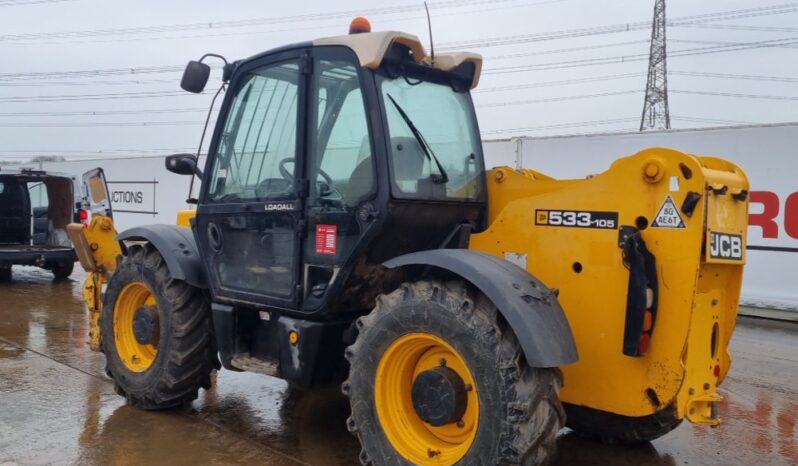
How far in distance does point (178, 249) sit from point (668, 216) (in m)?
3.21

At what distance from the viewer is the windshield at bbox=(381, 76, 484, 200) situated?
389cm

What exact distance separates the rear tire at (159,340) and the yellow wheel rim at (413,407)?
176 centimetres

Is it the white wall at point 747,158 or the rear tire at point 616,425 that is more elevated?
the white wall at point 747,158

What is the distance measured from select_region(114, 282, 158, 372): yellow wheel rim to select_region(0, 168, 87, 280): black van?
718cm

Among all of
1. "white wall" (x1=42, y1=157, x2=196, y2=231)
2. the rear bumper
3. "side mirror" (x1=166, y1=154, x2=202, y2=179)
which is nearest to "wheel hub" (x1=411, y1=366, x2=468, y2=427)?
"side mirror" (x1=166, y1=154, x2=202, y2=179)

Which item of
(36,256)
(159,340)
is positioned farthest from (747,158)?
(36,256)

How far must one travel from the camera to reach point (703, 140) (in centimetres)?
1005

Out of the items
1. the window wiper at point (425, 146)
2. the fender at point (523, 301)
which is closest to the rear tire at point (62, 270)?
the window wiper at point (425, 146)

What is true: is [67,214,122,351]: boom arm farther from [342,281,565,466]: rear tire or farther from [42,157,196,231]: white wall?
[42,157,196,231]: white wall

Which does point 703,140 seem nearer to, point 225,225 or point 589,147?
point 589,147

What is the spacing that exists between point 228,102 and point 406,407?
237 cm

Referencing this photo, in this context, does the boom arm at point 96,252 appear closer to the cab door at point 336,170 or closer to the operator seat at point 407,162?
the cab door at point 336,170

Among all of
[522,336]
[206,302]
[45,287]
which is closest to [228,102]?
[206,302]

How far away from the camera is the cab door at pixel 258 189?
13.7 feet
